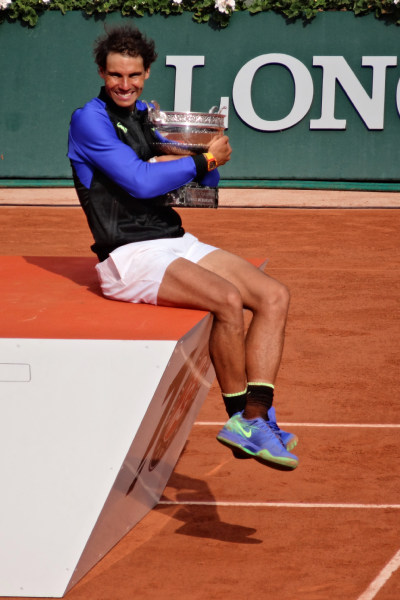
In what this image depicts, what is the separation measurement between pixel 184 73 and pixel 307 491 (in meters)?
13.4

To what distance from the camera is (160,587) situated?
4.34m

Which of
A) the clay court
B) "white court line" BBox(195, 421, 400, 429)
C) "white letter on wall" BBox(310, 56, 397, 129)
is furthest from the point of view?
"white letter on wall" BBox(310, 56, 397, 129)

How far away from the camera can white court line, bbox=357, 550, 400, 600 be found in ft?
14.0

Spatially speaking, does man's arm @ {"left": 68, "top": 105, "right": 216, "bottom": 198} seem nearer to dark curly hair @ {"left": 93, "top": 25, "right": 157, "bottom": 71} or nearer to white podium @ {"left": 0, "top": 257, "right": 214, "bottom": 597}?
dark curly hair @ {"left": 93, "top": 25, "right": 157, "bottom": 71}

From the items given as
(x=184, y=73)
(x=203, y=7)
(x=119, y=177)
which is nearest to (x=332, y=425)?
(x=119, y=177)

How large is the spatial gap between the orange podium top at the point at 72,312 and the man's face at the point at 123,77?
1.01 metres

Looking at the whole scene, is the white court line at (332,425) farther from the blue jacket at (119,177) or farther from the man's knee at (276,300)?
the man's knee at (276,300)

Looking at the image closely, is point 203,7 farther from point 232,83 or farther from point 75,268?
point 75,268

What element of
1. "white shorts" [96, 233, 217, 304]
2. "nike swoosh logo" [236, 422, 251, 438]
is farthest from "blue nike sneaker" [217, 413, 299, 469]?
"white shorts" [96, 233, 217, 304]

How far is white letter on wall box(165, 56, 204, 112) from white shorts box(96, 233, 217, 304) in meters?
13.3

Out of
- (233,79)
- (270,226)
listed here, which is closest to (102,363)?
(270,226)

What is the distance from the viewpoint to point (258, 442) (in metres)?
4.48

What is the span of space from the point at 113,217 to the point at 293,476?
1927 mm

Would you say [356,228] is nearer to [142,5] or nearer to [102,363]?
[142,5]
